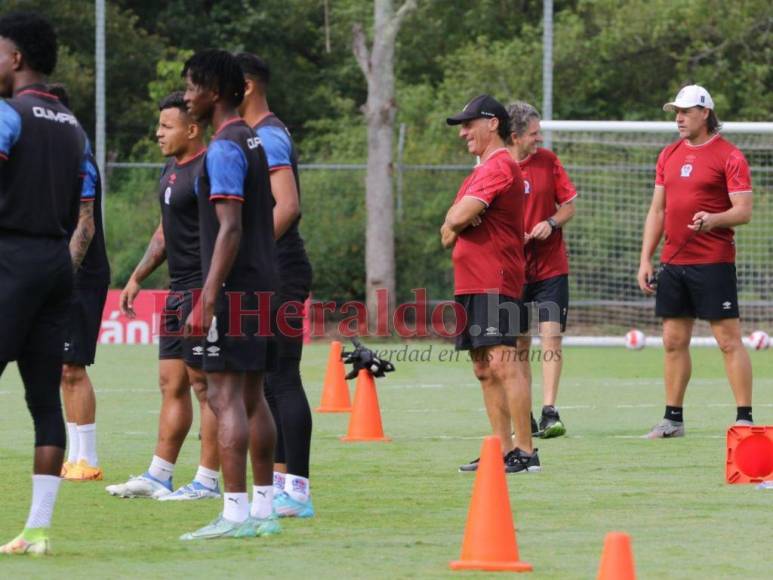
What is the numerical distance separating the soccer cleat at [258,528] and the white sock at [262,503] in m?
0.02

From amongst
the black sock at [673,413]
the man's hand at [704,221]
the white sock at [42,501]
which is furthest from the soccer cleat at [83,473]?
the man's hand at [704,221]

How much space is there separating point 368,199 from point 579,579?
19.8 meters

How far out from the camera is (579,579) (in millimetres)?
6082

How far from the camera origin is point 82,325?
30.4 feet

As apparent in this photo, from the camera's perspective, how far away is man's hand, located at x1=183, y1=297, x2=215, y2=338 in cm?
683

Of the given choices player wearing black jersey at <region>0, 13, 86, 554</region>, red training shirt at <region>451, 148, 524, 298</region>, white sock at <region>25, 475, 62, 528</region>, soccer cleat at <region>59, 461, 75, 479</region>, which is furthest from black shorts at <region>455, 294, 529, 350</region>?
white sock at <region>25, 475, 62, 528</region>

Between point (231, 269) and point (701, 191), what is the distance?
4.95m

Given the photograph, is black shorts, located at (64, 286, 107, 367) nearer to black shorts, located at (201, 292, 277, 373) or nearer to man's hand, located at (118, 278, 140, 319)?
man's hand, located at (118, 278, 140, 319)

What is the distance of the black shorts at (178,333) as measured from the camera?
7.62m

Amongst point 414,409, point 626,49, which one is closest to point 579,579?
point 414,409

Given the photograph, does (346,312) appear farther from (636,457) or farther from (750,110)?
(636,457)

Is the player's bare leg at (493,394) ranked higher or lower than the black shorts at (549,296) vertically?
lower

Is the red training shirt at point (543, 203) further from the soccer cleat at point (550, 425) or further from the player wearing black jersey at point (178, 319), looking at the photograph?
the player wearing black jersey at point (178, 319)

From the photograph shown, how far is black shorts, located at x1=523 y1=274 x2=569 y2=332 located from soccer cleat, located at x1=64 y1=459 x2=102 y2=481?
3504 millimetres
